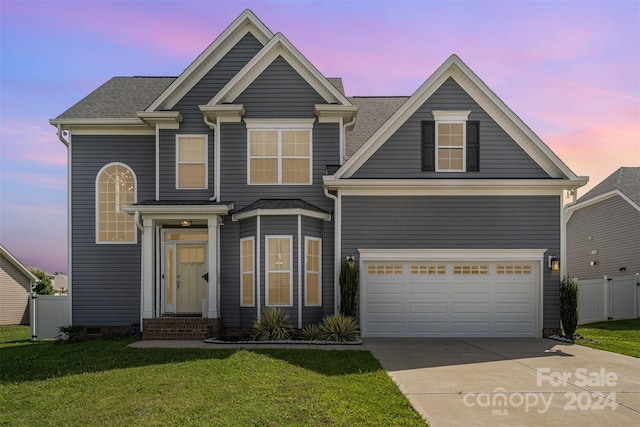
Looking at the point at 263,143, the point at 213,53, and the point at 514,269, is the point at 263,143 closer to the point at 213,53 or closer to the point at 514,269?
the point at 213,53

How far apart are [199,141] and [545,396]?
38.7ft

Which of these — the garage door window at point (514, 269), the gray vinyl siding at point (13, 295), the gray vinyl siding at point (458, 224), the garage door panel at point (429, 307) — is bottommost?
the gray vinyl siding at point (13, 295)

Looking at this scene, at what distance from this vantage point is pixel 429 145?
16.1m

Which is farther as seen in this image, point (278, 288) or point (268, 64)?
point (268, 64)

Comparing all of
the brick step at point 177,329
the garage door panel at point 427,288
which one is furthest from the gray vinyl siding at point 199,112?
the garage door panel at point 427,288

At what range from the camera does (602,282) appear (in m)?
22.4

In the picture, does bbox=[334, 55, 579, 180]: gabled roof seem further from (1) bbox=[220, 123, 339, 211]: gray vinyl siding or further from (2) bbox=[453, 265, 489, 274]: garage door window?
(2) bbox=[453, 265, 489, 274]: garage door window

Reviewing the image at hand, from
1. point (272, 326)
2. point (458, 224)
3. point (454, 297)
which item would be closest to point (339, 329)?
point (272, 326)

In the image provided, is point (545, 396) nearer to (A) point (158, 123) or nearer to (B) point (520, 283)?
(B) point (520, 283)

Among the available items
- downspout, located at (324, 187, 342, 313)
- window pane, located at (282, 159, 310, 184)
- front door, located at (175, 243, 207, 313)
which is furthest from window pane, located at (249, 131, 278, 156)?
front door, located at (175, 243, 207, 313)

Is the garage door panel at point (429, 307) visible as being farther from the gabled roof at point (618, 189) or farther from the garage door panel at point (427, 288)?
the gabled roof at point (618, 189)

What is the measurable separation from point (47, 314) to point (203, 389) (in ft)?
38.8

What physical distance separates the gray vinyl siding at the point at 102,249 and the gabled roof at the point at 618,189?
20.0m

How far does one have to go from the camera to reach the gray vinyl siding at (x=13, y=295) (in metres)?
30.4
